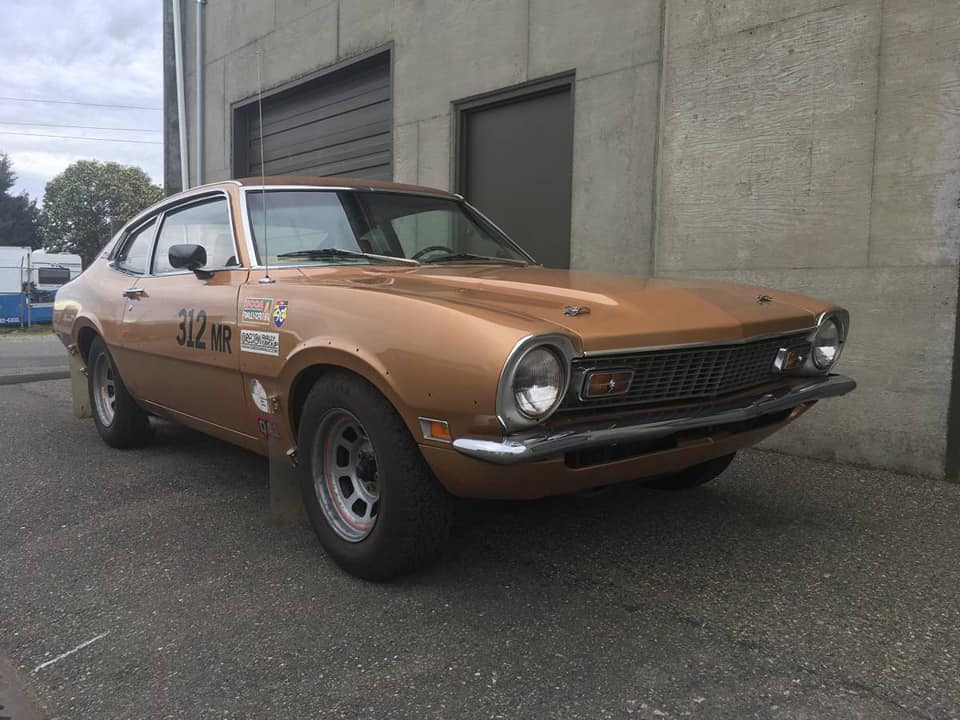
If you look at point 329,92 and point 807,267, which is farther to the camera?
point 329,92

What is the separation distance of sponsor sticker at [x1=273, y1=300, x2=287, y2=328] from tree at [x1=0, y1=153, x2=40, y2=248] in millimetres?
59392

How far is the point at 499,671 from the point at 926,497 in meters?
2.90

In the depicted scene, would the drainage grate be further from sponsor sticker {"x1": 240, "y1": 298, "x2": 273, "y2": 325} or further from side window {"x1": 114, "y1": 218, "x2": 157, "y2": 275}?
side window {"x1": 114, "y1": 218, "x2": 157, "y2": 275}

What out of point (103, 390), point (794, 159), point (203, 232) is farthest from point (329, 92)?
point (794, 159)

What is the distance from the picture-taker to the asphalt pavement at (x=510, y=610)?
6.63 ft

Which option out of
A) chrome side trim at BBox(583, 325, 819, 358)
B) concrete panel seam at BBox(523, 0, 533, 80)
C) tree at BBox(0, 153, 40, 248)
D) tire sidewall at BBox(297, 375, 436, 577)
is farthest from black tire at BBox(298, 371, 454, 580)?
tree at BBox(0, 153, 40, 248)

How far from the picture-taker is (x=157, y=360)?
389cm

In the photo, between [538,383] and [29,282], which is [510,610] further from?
[29,282]

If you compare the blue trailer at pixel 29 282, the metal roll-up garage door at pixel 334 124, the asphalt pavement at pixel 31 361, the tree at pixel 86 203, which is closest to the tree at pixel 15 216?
the tree at pixel 86 203

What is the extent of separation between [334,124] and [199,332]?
251 inches

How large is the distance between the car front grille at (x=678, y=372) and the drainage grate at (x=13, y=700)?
5.46 ft

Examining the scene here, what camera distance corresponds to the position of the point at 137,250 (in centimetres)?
457

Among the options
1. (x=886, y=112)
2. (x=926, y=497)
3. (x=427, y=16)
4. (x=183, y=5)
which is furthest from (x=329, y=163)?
(x=926, y=497)

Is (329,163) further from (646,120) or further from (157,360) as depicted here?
A: (157,360)
